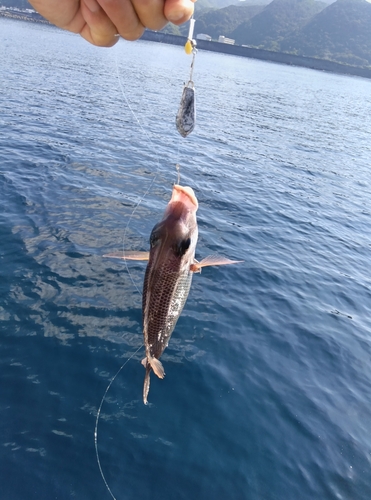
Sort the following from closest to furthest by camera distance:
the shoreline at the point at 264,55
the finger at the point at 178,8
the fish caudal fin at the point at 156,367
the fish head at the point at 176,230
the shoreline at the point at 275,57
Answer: the finger at the point at 178,8
the fish head at the point at 176,230
the fish caudal fin at the point at 156,367
the shoreline at the point at 264,55
the shoreline at the point at 275,57

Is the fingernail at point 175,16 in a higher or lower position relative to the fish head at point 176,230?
higher

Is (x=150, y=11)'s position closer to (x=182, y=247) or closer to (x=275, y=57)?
(x=182, y=247)

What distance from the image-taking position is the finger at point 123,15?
2588mm

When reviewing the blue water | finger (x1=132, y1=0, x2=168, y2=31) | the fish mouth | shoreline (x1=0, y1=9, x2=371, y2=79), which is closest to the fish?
the fish mouth

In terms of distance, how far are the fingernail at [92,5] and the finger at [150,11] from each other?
1.24 ft

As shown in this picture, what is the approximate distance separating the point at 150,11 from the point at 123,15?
0.66ft

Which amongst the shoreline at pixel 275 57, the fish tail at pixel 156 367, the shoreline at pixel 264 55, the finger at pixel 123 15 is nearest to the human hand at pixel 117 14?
the finger at pixel 123 15

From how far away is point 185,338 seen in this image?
377 inches

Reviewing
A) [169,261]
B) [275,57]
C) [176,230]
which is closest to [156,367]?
[169,261]

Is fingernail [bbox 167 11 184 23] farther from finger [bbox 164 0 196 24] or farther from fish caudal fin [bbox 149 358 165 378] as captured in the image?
fish caudal fin [bbox 149 358 165 378]

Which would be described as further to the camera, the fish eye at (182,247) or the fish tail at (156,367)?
the fish tail at (156,367)

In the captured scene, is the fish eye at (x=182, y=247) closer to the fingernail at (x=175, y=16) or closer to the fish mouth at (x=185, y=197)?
the fish mouth at (x=185, y=197)

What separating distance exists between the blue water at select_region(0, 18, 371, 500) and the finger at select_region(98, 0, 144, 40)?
664 centimetres

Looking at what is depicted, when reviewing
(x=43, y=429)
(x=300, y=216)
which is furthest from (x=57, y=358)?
(x=300, y=216)
